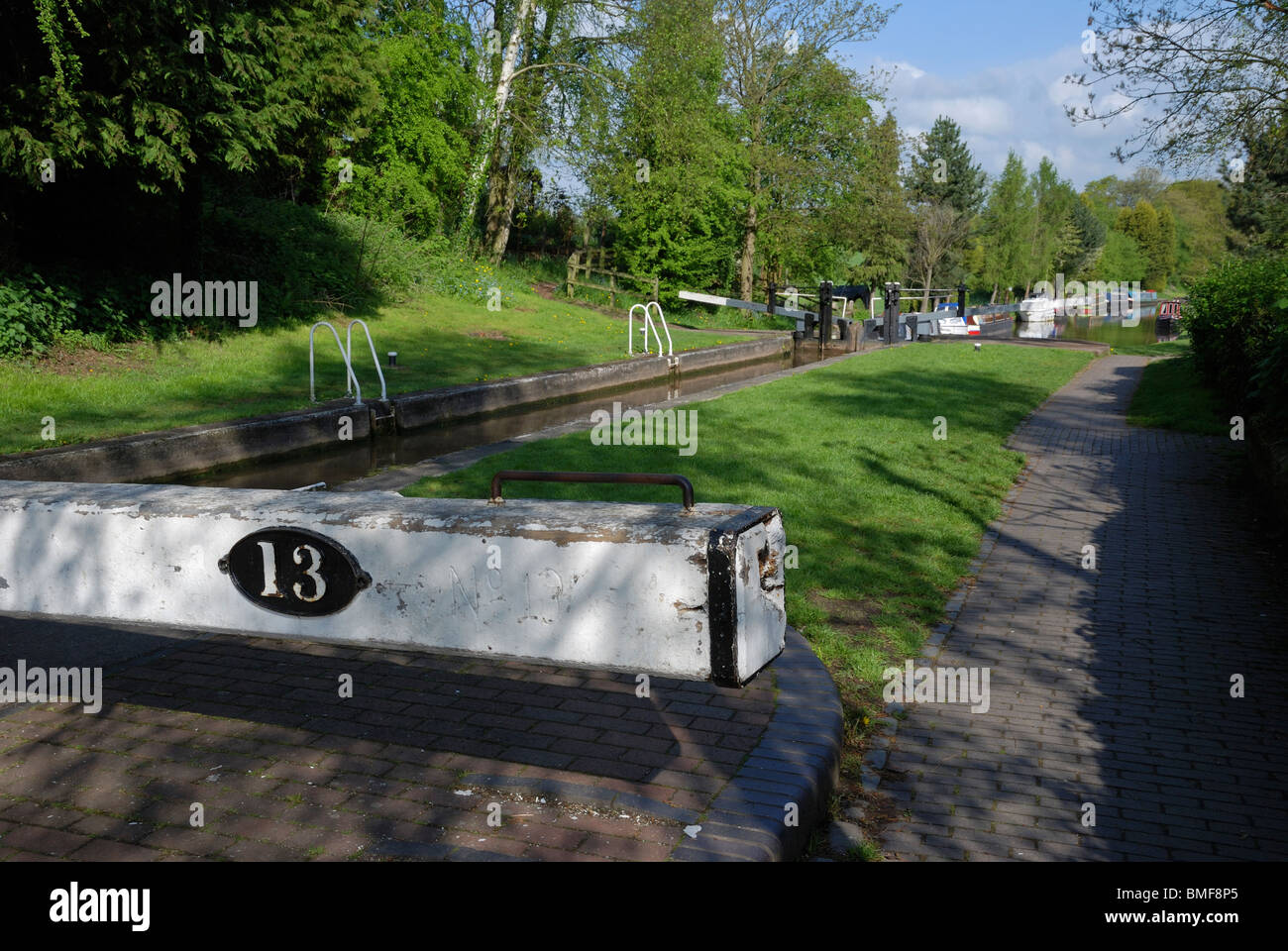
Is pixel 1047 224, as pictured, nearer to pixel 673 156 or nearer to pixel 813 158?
pixel 813 158

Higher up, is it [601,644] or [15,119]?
[15,119]

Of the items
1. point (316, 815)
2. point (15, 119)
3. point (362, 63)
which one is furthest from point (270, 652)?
point (362, 63)

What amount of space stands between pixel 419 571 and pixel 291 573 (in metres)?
0.47

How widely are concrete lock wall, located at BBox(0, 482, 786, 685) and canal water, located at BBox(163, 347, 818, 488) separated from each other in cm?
651

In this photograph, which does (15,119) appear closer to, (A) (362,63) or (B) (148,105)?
(B) (148,105)

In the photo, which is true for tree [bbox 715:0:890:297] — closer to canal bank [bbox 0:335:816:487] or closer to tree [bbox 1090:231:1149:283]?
canal bank [bbox 0:335:816:487]

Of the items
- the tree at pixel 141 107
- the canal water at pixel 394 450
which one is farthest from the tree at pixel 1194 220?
the tree at pixel 141 107

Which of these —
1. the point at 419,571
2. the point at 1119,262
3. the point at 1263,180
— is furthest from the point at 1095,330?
the point at 419,571

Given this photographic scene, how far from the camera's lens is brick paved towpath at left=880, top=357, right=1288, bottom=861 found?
3.83 metres

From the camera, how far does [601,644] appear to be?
2.91 m

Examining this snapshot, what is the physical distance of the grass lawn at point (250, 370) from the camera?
11.8 m

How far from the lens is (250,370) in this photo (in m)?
15.7

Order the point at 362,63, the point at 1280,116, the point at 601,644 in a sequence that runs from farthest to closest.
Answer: the point at 362,63 < the point at 1280,116 < the point at 601,644

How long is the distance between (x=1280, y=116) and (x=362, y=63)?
55.3ft
